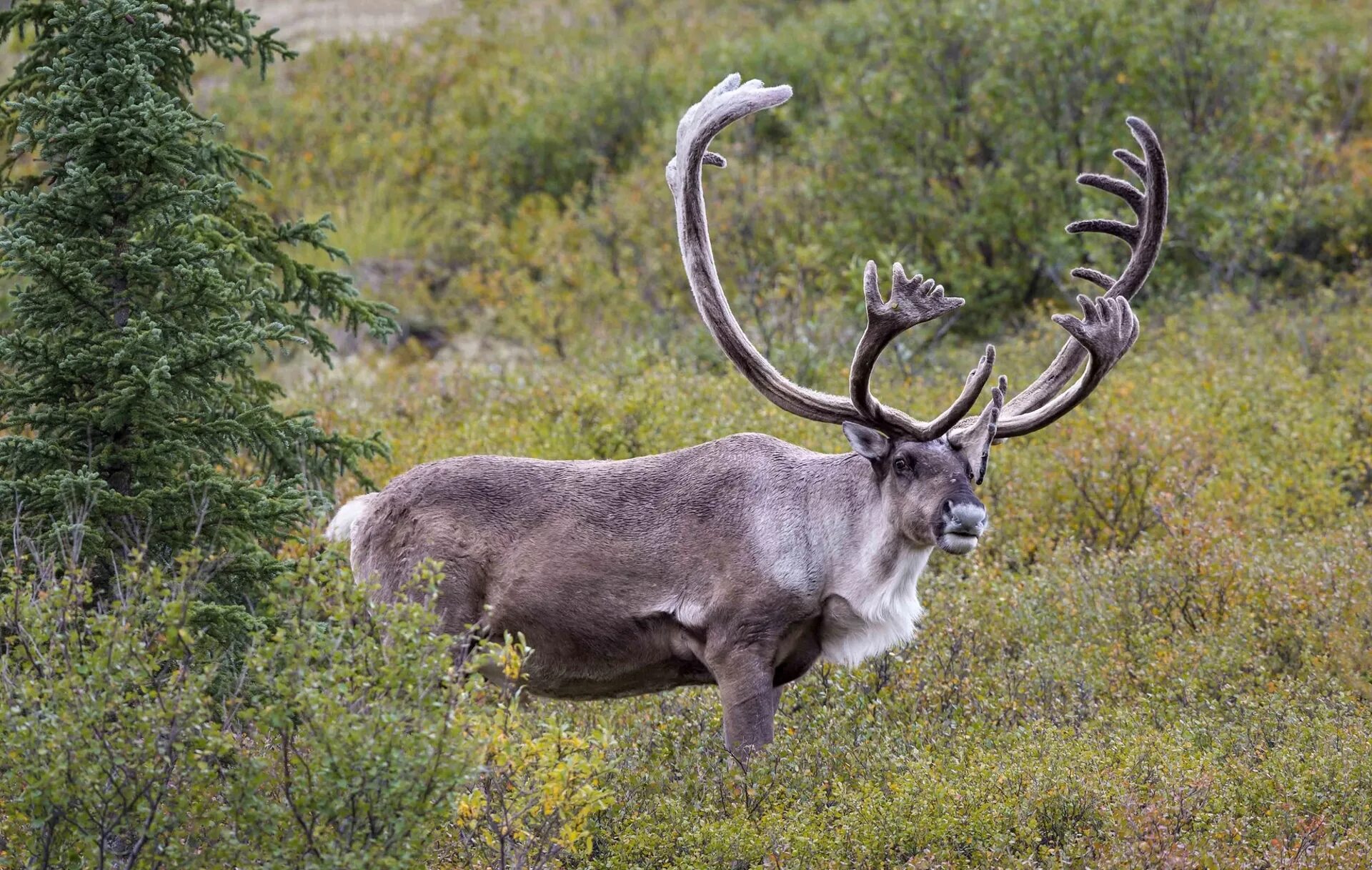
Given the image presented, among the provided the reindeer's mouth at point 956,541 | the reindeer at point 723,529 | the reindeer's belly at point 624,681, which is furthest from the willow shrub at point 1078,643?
the reindeer's mouth at point 956,541

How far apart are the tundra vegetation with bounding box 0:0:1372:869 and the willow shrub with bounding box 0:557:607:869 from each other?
0.02 metres

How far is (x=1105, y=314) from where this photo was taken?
24.0ft

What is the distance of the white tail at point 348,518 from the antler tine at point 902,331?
7.96 feet

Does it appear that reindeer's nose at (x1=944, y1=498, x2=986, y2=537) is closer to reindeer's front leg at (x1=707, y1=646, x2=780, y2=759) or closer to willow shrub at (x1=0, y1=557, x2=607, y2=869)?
reindeer's front leg at (x1=707, y1=646, x2=780, y2=759)

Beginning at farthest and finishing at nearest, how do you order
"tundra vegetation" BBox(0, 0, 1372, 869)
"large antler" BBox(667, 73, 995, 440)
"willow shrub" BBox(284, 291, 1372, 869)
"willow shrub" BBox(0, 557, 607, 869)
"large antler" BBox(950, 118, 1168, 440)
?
"large antler" BBox(950, 118, 1168, 440), "large antler" BBox(667, 73, 995, 440), "willow shrub" BBox(284, 291, 1372, 869), "tundra vegetation" BBox(0, 0, 1372, 869), "willow shrub" BBox(0, 557, 607, 869)

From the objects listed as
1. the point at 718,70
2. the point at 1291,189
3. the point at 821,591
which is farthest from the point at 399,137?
the point at 821,591

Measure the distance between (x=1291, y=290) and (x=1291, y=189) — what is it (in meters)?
1.05

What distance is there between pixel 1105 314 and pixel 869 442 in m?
1.34

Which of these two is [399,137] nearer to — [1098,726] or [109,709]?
[1098,726]

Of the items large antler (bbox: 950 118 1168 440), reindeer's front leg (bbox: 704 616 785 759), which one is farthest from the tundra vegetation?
large antler (bbox: 950 118 1168 440)

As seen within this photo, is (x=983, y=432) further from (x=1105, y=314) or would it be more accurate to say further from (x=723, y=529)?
(x=723, y=529)

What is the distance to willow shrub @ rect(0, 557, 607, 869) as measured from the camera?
491cm

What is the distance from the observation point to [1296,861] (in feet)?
19.1

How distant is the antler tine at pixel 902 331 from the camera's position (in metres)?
6.62
